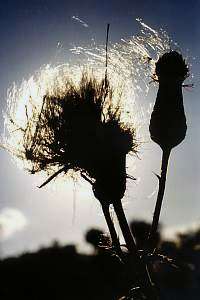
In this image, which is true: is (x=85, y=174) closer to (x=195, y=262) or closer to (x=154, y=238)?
(x=154, y=238)

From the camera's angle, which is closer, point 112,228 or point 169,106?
point 112,228

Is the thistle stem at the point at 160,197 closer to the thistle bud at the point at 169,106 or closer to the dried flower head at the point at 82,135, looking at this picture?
the thistle bud at the point at 169,106

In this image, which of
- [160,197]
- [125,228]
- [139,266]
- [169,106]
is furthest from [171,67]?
[139,266]

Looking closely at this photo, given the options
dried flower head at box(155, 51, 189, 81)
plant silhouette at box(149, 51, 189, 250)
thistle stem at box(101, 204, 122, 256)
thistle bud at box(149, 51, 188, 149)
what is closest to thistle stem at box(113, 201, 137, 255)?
thistle stem at box(101, 204, 122, 256)

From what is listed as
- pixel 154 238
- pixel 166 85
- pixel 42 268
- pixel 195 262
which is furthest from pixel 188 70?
pixel 195 262

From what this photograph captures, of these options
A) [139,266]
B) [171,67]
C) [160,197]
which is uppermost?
[171,67]

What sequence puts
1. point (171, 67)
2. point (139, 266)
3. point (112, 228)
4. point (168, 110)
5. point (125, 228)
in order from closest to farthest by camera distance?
point (139, 266) < point (125, 228) < point (112, 228) < point (168, 110) < point (171, 67)

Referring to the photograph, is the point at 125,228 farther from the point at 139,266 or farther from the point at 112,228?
the point at 139,266

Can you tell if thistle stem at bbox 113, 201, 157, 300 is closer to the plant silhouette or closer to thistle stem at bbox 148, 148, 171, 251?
thistle stem at bbox 148, 148, 171, 251

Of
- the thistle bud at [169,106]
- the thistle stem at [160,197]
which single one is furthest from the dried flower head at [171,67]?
the thistle stem at [160,197]
